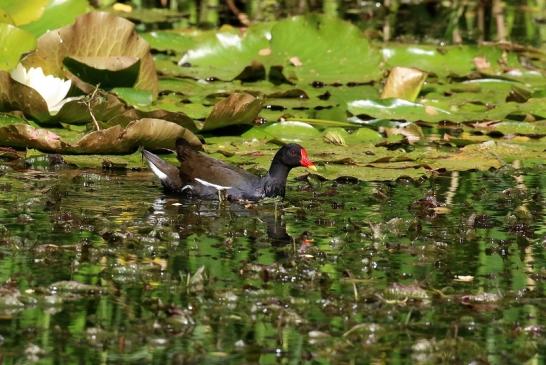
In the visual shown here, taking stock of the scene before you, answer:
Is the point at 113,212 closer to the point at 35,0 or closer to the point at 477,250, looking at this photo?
the point at 477,250

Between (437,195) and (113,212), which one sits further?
(437,195)

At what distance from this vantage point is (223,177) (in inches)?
320

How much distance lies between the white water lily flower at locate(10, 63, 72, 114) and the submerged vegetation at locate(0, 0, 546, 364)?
1 cm

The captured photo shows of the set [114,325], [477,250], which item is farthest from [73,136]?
[114,325]

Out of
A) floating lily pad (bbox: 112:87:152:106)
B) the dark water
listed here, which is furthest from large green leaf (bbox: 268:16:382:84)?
the dark water

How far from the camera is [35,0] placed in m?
10.0

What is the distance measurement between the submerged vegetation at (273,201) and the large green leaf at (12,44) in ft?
0.05

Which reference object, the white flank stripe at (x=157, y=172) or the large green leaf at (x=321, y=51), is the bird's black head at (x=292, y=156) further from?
the large green leaf at (x=321, y=51)

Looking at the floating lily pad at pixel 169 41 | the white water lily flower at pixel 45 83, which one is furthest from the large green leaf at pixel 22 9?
the floating lily pad at pixel 169 41

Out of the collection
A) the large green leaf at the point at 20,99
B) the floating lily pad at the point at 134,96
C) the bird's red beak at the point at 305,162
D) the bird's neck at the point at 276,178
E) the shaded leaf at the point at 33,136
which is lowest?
the bird's neck at the point at 276,178

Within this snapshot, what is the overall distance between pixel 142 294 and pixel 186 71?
5616mm

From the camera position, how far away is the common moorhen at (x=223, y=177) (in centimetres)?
810

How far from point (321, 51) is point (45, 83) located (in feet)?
9.44

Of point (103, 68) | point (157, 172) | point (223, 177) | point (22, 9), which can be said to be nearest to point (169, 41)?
point (22, 9)
